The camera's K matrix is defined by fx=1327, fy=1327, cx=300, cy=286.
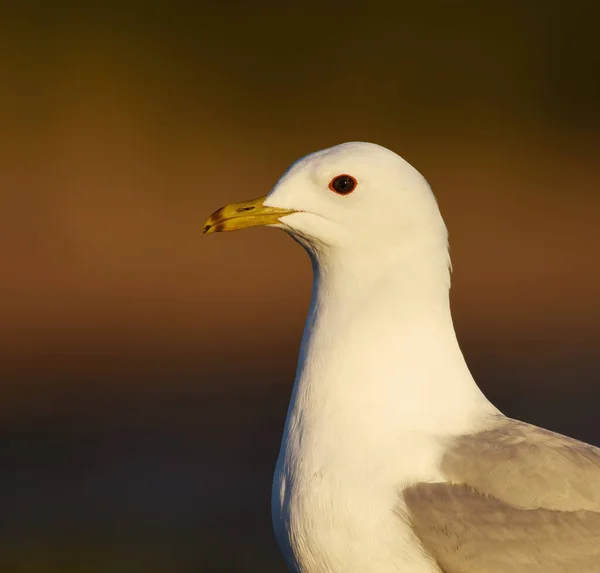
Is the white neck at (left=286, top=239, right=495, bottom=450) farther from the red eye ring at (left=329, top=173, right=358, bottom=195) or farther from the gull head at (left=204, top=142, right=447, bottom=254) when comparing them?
the red eye ring at (left=329, top=173, right=358, bottom=195)

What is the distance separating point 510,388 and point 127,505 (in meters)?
3.57

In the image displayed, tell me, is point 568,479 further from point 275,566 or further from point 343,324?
point 275,566

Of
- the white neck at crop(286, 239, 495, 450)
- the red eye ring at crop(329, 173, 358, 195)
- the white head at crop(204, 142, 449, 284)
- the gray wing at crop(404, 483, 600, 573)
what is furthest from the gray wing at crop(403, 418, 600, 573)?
the red eye ring at crop(329, 173, 358, 195)

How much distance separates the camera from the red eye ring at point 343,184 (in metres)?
4.03

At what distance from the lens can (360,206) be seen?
158 inches

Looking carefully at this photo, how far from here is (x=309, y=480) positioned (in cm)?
372

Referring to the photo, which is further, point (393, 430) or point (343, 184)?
point (343, 184)

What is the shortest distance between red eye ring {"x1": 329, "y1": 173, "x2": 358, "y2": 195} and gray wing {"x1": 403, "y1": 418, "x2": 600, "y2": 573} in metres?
0.82

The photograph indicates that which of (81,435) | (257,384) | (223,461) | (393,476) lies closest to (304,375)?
(393,476)

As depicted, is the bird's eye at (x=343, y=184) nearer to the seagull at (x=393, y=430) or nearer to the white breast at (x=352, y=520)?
the seagull at (x=393, y=430)

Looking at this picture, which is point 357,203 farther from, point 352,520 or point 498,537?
point 498,537

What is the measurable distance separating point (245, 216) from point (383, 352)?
62 centimetres

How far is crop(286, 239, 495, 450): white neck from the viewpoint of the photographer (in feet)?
12.7

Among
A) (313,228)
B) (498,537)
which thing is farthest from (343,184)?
(498,537)
